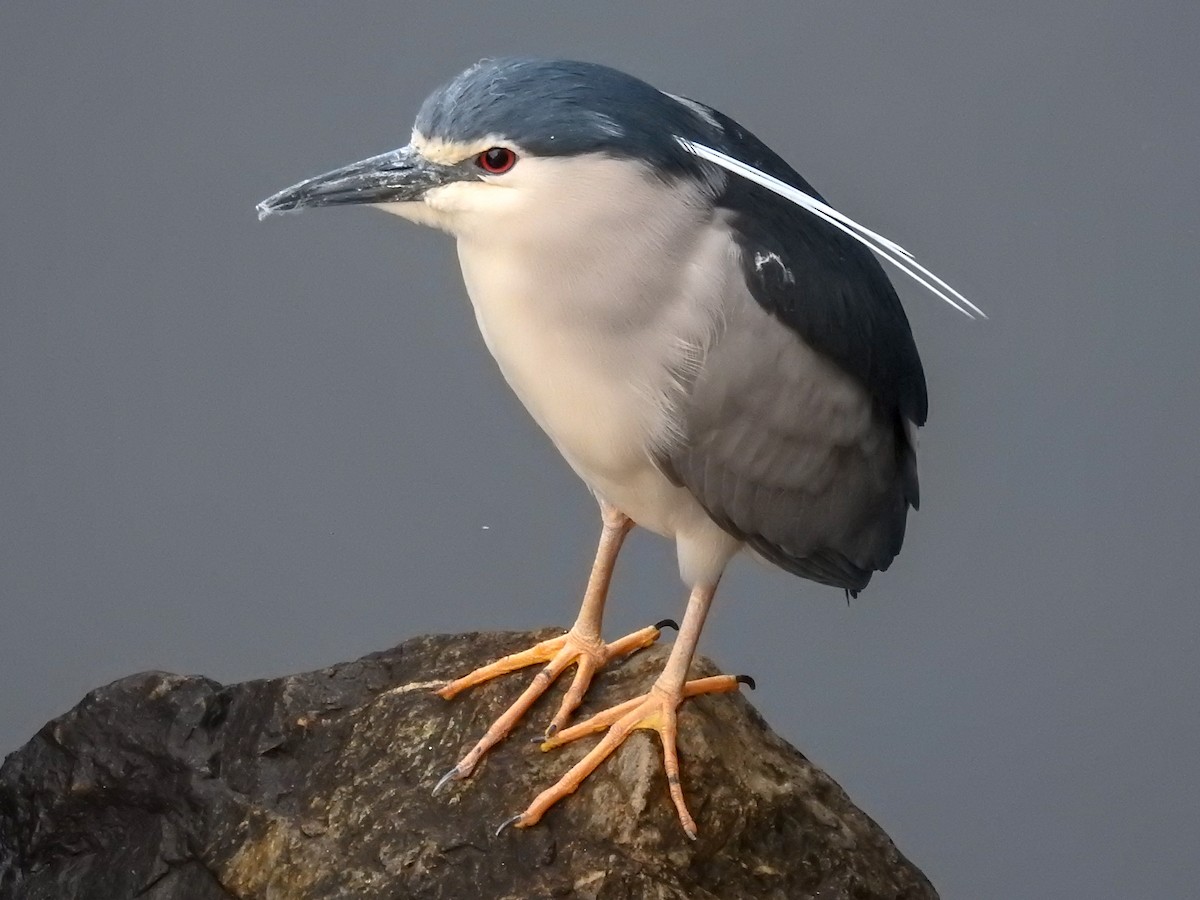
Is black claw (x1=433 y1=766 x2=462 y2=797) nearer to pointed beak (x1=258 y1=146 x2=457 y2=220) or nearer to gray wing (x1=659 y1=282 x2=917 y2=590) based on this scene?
gray wing (x1=659 y1=282 x2=917 y2=590)

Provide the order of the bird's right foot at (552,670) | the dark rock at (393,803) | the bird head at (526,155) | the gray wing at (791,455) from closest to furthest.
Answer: the bird head at (526,155), the gray wing at (791,455), the dark rock at (393,803), the bird's right foot at (552,670)

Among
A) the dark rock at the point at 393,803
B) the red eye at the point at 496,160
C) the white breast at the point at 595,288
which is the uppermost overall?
the red eye at the point at 496,160

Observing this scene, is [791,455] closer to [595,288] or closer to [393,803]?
[595,288]

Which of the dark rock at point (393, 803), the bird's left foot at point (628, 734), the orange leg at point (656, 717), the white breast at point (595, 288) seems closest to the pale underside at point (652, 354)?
the white breast at point (595, 288)

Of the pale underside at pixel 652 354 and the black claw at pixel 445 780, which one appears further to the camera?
the black claw at pixel 445 780

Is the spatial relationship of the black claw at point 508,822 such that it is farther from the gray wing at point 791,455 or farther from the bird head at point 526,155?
the bird head at point 526,155

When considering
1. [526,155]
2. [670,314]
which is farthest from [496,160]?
[670,314]

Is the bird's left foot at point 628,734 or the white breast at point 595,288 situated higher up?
the white breast at point 595,288
